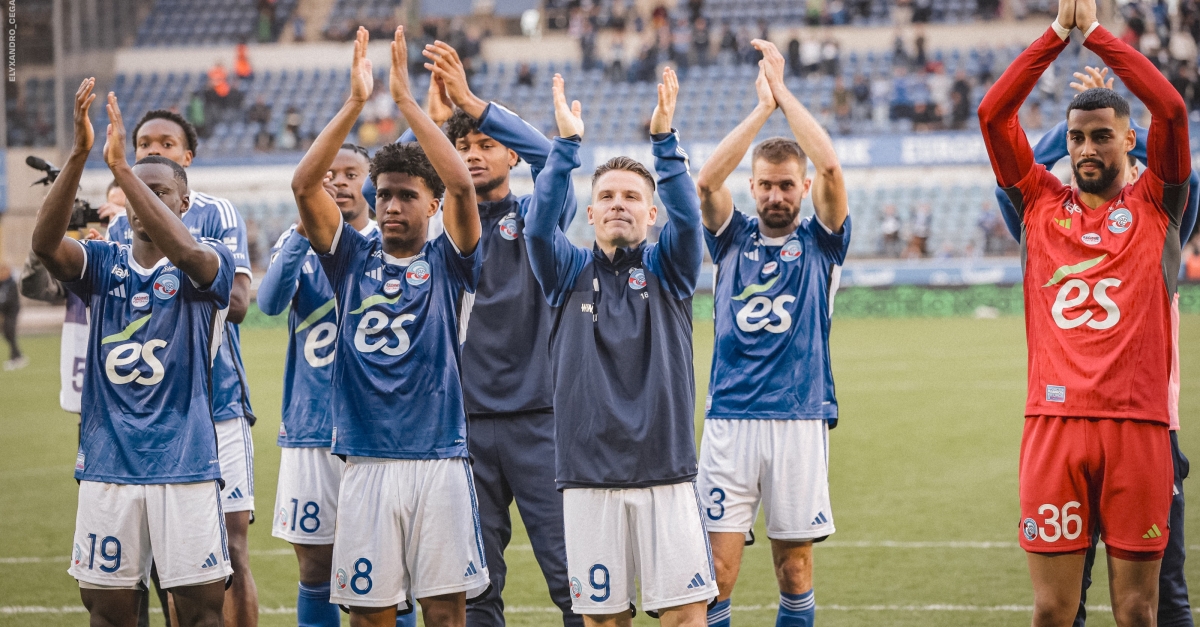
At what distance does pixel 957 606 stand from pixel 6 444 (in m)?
11.0

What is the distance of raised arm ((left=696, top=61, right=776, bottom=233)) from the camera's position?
4.98 meters

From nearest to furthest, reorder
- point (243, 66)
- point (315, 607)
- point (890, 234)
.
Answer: point (315, 607)
point (890, 234)
point (243, 66)

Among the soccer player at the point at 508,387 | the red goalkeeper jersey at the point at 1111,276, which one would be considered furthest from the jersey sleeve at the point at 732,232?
the red goalkeeper jersey at the point at 1111,276

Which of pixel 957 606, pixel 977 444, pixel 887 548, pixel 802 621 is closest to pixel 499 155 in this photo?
pixel 802 621

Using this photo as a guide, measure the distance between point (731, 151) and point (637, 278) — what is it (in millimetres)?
916

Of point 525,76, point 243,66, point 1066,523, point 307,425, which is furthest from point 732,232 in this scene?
point 243,66

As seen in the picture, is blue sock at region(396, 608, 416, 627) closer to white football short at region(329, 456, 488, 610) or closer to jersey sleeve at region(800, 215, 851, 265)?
white football short at region(329, 456, 488, 610)

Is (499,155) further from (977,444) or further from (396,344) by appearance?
(977,444)

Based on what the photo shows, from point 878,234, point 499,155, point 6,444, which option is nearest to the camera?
point 499,155

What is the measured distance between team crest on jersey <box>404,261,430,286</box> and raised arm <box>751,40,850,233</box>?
1.65m

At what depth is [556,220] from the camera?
436 centimetres

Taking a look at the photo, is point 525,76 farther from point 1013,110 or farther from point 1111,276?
point 1111,276

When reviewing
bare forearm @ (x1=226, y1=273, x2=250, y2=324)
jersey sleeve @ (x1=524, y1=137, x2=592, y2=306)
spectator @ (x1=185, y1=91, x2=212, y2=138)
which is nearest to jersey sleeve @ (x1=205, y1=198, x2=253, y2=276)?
bare forearm @ (x1=226, y1=273, x2=250, y2=324)

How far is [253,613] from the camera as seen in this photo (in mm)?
5246
